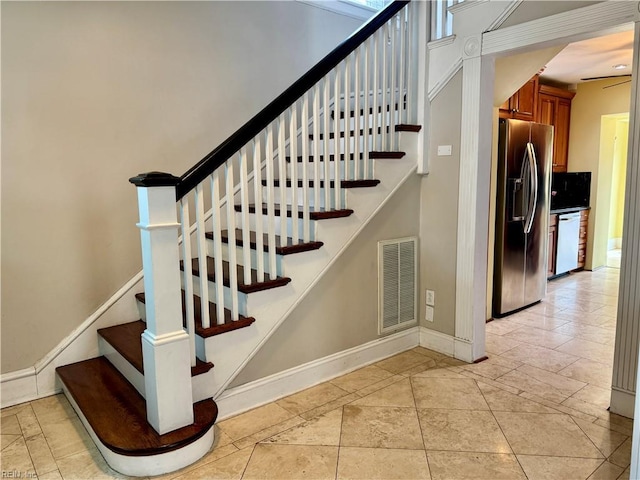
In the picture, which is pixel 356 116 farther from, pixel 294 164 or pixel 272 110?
pixel 272 110

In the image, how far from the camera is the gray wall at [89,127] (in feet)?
8.71

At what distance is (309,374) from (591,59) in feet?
14.5

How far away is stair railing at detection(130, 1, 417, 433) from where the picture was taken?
2.06 m

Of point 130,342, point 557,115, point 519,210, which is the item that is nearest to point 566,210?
point 557,115

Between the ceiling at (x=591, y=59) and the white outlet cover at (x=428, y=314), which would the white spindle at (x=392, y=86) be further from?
the ceiling at (x=591, y=59)

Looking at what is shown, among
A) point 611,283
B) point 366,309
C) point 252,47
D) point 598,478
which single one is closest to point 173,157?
point 252,47

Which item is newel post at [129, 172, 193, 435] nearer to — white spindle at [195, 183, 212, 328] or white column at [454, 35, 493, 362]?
white spindle at [195, 183, 212, 328]

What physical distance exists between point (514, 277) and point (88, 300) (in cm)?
361

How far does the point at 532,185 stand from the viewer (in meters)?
4.36

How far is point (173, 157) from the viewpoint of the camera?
322cm

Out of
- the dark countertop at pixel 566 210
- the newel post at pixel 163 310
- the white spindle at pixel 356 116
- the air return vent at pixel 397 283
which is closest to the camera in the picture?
the newel post at pixel 163 310

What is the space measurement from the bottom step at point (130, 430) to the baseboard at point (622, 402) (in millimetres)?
2150

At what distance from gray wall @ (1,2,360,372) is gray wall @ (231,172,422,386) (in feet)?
3.81

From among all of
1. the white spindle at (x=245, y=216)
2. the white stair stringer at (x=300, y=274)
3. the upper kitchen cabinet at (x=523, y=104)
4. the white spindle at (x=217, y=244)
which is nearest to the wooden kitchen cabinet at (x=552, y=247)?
the upper kitchen cabinet at (x=523, y=104)
